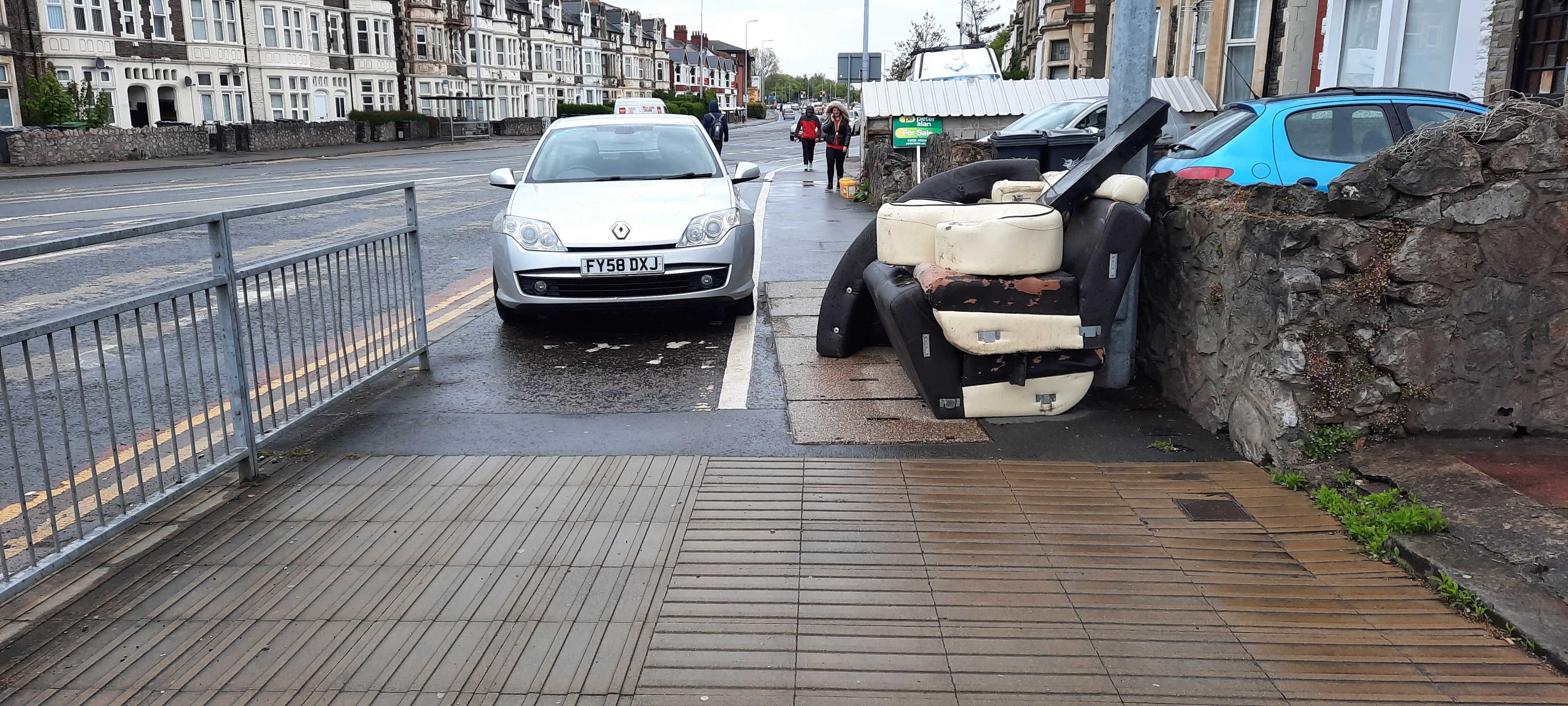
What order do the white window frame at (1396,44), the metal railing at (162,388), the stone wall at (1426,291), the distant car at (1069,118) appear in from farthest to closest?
the distant car at (1069,118), the white window frame at (1396,44), the stone wall at (1426,291), the metal railing at (162,388)

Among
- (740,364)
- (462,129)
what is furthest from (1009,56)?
(740,364)

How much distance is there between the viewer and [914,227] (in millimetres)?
5922

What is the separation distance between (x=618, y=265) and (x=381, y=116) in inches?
1943

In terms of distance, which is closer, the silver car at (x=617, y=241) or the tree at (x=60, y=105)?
the silver car at (x=617, y=241)

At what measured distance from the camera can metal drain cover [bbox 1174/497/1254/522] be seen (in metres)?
4.21

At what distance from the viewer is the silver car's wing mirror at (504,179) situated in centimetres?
855

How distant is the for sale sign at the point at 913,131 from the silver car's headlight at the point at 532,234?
1019 centimetres

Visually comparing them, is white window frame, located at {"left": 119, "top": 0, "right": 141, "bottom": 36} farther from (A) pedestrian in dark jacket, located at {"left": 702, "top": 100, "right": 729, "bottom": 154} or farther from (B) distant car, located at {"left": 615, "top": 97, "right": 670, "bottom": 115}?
(A) pedestrian in dark jacket, located at {"left": 702, "top": 100, "right": 729, "bottom": 154}

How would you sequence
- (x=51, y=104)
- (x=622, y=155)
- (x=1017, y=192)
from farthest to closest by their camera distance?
(x=51, y=104)
(x=622, y=155)
(x=1017, y=192)

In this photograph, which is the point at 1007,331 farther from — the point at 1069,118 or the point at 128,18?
Result: the point at 128,18

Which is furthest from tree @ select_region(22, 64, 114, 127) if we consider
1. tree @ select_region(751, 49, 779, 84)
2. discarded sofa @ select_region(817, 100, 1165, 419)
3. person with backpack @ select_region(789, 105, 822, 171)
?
tree @ select_region(751, 49, 779, 84)

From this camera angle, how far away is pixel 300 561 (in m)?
3.88

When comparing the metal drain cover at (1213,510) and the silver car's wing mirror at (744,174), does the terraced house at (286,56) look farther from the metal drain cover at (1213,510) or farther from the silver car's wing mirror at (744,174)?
the metal drain cover at (1213,510)

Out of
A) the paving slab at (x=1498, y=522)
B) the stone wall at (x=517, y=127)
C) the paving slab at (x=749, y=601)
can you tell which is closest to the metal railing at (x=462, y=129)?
the stone wall at (x=517, y=127)
